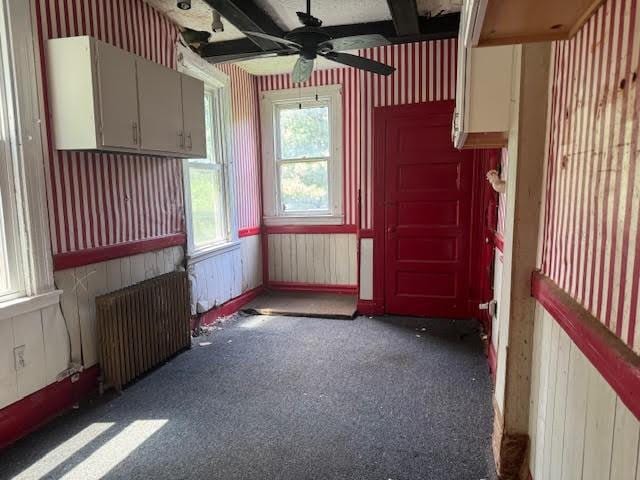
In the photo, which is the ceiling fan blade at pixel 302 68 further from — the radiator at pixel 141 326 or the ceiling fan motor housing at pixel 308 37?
the radiator at pixel 141 326

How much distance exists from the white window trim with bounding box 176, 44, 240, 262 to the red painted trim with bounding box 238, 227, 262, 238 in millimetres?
146

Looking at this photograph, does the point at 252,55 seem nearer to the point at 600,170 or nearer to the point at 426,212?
the point at 426,212

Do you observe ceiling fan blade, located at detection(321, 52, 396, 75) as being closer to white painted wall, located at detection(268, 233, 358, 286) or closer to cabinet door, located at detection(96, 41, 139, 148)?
cabinet door, located at detection(96, 41, 139, 148)

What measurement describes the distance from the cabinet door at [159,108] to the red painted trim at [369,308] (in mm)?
2402

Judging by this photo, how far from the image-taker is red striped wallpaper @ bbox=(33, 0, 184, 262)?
2387 mm

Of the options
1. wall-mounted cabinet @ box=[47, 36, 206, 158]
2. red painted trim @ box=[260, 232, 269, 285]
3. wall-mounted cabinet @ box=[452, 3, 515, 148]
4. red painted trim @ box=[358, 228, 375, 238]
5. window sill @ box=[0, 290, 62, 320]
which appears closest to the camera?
wall-mounted cabinet @ box=[452, 3, 515, 148]

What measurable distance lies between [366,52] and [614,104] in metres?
3.37

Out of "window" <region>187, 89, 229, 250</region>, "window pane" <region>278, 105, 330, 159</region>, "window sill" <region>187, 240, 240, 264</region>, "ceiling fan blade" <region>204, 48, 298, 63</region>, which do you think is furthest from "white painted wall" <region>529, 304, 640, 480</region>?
"window pane" <region>278, 105, 330, 159</region>

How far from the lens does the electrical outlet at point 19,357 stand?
2148 millimetres

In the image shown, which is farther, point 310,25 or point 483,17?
point 310,25

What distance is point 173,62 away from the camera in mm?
3418

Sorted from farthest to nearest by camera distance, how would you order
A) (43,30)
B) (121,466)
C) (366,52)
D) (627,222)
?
(366,52), (43,30), (121,466), (627,222)

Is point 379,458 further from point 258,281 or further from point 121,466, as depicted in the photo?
point 258,281

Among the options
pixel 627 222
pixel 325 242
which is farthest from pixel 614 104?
pixel 325 242
